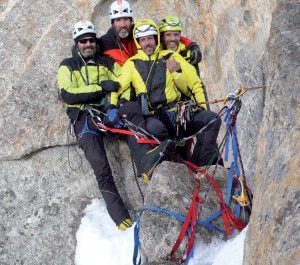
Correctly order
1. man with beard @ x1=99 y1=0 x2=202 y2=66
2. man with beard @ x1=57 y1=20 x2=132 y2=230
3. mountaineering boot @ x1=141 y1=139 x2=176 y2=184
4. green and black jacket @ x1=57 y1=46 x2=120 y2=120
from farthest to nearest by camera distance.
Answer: man with beard @ x1=99 y1=0 x2=202 y2=66 → green and black jacket @ x1=57 y1=46 x2=120 y2=120 → man with beard @ x1=57 y1=20 x2=132 y2=230 → mountaineering boot @ x1=141 y1=139 x2=176 y2=184

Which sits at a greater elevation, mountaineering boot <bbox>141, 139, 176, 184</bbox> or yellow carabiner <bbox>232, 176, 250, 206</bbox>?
mountaineering boot <bbox>141, 139, 176, 184</bbox>

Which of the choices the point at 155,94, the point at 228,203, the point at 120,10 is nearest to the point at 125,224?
the point at 155,94

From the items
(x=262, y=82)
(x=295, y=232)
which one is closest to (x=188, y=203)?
(x=262, y=82)

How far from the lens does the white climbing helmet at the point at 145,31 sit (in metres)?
7.80

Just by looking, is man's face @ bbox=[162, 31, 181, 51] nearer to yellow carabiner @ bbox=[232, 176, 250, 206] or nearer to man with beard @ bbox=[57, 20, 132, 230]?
man with beard @ bbox=[57, 20, 132, 230]

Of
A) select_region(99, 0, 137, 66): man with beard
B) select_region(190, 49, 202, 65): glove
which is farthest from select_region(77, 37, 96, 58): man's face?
select_region(190, 49, 202, 65): glove

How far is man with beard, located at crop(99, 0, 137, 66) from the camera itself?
8.55 m

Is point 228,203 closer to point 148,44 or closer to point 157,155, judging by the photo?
point 157,155

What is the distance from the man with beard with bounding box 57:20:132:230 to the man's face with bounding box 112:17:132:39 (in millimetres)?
416

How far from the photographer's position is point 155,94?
7723 mm

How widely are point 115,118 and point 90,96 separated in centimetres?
58

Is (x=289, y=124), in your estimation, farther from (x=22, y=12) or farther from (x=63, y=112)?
(x=22, y=12)

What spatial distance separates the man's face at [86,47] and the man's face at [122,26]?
0.47 m

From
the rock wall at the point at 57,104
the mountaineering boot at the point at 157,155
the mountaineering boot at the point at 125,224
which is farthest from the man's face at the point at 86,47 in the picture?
the mountaineering boot at the point at 125,224
